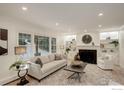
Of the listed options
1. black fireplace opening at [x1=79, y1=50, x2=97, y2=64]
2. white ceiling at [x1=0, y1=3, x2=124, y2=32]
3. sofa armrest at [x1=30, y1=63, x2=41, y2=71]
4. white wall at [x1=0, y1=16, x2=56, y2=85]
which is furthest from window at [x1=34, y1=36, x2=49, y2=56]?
black fireplace opening at [x1=79, y1=50, x2=97, y2=64]

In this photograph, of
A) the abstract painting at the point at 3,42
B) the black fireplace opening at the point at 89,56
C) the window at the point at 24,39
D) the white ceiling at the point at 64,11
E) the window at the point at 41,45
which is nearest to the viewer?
the white ceiling at the point at 64,11

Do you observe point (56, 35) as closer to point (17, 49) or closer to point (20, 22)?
point (20, 22)

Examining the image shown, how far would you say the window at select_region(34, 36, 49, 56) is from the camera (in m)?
4.88

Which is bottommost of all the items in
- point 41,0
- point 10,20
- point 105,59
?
point 105,59

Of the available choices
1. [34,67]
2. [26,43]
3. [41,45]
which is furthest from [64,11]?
[41,45]

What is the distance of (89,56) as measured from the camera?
21.1 feet

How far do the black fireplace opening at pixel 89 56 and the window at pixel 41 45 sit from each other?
2889 mm

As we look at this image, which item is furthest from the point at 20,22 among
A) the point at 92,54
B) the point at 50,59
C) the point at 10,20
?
the point at 92,54

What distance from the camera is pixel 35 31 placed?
4.67 meters

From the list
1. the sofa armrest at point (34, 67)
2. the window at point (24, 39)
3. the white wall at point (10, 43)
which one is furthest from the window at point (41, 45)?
the sofa armrest at point (34, 67)

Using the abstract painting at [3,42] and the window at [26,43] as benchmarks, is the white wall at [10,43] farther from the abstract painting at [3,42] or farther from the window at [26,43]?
the window at [26,43]

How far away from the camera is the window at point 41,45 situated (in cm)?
488
